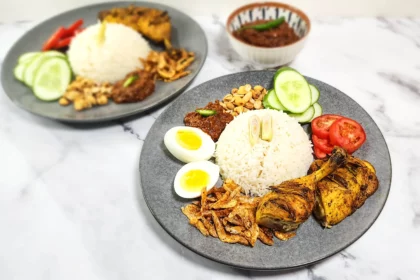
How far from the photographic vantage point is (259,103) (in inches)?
83.4

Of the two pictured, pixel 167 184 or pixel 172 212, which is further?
pixel 167 184

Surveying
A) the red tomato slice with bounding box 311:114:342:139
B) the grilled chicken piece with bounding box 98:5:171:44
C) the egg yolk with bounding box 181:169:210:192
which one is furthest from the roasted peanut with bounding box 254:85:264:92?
the grilled chicken piece with bounding box 98:5:171:44

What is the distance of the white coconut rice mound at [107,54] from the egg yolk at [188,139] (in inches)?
35.1

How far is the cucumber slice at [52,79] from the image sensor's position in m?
2.36

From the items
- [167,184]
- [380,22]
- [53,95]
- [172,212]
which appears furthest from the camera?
[380,22]

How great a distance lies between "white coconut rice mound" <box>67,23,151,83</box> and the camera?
8.24ft

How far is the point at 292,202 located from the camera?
1.47 m

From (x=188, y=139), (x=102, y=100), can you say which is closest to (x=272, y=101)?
(x=188, y=139)

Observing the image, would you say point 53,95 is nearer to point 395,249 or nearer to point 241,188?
point 241,188

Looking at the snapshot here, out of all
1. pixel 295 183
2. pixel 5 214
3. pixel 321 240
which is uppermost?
pixel 295 183

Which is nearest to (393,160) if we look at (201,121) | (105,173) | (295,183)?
(295,183)

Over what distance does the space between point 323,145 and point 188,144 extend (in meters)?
0.64

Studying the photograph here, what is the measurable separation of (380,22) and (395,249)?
5.88 feet

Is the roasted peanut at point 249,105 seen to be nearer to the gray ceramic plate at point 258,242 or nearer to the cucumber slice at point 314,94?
the gray ceramic plate at point 258,242
